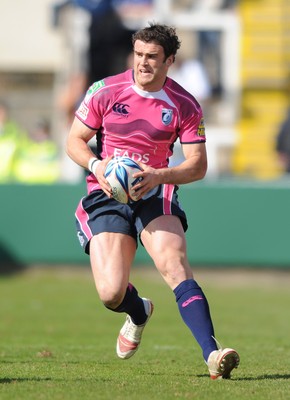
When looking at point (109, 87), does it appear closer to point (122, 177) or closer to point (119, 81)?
point (119, 81)

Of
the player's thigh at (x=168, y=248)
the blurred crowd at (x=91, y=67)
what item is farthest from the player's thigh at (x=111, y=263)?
the blurred crowd at (x=91, y=67)

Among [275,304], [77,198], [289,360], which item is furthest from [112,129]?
[77,198]

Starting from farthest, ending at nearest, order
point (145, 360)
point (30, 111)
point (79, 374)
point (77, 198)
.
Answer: point (30, 111)
point (77, 198)
point (145, 360)
point (79, 374)

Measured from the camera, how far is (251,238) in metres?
18.3

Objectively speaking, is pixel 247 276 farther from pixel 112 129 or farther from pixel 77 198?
pixel 112 129

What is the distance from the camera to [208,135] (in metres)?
22.4

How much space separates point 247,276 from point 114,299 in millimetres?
10356

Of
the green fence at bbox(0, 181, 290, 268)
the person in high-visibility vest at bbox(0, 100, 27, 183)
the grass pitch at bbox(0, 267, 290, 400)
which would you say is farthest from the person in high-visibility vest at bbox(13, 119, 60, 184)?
the grass pitch at bbox(0, 267, 290, 400)

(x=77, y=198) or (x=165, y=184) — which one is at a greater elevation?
(x=165, y=184)

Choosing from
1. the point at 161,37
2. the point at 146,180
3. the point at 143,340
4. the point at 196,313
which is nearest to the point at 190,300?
the point at 196,313

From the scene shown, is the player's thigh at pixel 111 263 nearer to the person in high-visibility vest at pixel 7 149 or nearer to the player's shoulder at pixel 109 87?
the player's shoulder at pixel 109 87

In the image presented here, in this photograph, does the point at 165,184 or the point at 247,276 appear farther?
the point at 247,276

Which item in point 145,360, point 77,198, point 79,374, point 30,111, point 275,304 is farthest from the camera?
point 30,111

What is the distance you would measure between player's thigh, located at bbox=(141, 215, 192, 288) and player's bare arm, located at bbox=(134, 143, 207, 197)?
0.31m
